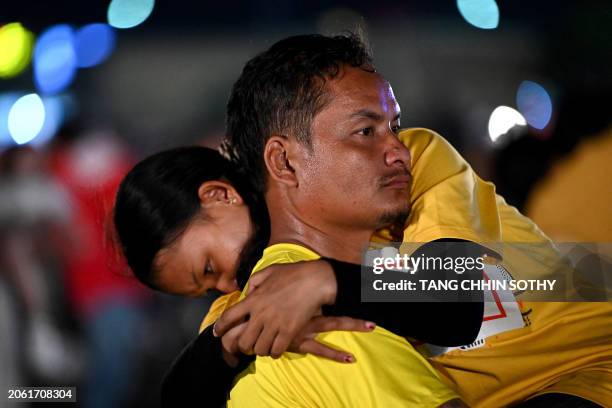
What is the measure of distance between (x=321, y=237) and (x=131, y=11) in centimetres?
274

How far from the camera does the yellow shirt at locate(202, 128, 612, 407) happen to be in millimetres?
→ 1727

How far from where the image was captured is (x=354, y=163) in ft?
5.63

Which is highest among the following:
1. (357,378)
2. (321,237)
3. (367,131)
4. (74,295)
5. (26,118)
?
(26,118)

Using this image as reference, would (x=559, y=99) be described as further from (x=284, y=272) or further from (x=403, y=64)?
(x=284, y=272)

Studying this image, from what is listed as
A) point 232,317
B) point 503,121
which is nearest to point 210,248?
point 232,317

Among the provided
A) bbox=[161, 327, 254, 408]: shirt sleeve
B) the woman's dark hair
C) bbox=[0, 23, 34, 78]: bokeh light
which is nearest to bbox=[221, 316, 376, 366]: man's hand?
bbox=[161, 327, 254, 408]: shirt sleeve

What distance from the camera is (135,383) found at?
3.73 meters

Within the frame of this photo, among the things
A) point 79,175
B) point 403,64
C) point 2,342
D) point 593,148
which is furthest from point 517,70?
point 2,342

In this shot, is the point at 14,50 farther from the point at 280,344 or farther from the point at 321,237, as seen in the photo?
the point at 280,344

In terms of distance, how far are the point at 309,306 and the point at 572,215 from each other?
169cm

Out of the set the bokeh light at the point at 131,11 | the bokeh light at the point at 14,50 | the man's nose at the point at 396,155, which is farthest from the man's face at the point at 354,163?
the bokeh light at the point at 14,50

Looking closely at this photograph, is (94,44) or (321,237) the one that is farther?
(94,44)

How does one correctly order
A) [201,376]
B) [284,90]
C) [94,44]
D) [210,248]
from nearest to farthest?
[201,376]
[284,90]
[210,248]
[94,44]

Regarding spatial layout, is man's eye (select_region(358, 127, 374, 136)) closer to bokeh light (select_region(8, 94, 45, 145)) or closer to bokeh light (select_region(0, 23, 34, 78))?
bokeh light (select_region(8, 94, 45, 145))
